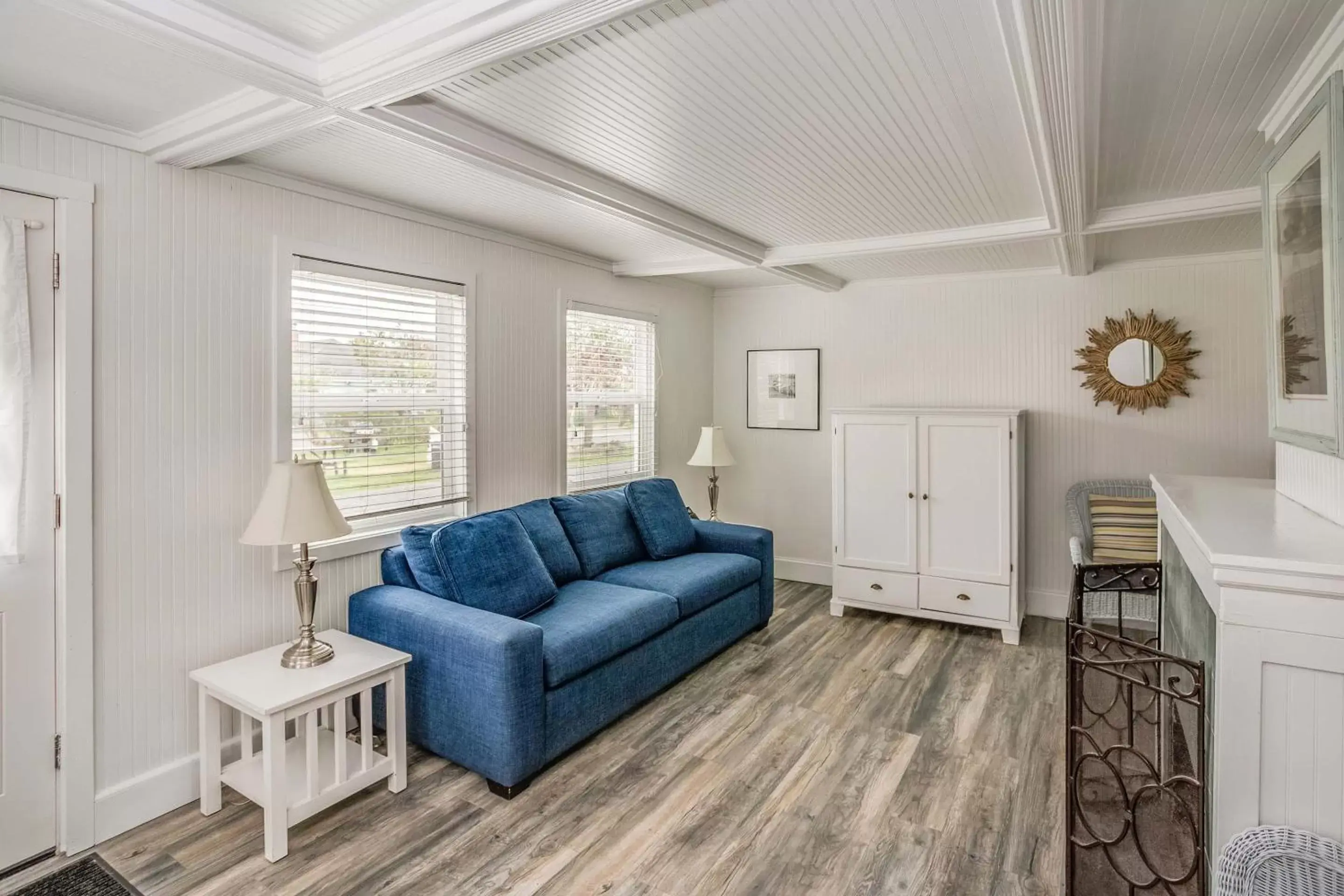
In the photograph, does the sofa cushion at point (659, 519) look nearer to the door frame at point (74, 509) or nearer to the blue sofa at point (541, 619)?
the blue sofa at point (541, 619)

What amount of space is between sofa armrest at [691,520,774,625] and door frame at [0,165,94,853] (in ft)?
9.88

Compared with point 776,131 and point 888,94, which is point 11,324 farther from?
point 888,94

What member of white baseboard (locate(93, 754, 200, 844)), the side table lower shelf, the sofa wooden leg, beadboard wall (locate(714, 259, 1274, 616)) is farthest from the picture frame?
white baseboard (locate(93, 754, 200, 844))

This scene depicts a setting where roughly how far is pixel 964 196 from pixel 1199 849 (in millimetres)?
2421

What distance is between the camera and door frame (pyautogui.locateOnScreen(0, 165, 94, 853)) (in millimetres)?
2225

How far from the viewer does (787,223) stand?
137 inches

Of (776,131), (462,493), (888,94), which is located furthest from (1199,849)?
(462,493)

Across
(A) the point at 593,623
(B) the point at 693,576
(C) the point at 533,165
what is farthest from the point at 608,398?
(C) the point at 533,165

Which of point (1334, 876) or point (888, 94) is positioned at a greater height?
point (888, 94)

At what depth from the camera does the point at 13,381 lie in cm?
214

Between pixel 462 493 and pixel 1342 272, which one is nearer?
pixel 1342 272

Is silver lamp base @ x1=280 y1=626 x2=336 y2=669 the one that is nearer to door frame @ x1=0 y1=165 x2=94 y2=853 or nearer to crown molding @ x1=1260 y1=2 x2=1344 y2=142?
door frame @ x1=0 y1=165 x2=94 y2=853

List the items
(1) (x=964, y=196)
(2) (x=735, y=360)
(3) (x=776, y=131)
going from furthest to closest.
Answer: (2) (x=735, y=360) < (1) (x=964, y=196) < (3) (x=776, y=131)

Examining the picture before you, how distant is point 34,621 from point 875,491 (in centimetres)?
406
